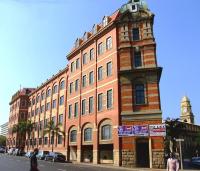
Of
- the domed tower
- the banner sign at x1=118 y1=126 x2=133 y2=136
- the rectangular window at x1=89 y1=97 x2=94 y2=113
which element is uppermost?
the domed tower

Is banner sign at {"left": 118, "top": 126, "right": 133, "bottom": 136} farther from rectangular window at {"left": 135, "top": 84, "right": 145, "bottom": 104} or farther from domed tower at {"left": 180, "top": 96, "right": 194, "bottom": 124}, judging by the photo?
domed tower at {"left": 180, "top": 96, "right": 194, "bottom": 124}

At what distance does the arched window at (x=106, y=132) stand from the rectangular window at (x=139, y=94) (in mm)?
5431

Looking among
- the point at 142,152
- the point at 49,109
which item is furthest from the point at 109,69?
the point at 49,109

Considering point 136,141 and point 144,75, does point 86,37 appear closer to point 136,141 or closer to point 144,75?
point 144,75

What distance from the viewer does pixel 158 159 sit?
30.2 metres

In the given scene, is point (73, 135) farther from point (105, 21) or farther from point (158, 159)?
point (105, 21)

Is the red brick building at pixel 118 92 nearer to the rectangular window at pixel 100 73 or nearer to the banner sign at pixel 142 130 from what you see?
the rectangular window at pixel 100 73

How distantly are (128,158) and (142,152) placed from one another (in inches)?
70.3

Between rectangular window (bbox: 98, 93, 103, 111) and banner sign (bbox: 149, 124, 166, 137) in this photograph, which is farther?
rectangular window (bbox: 98, 93, 103, 111)

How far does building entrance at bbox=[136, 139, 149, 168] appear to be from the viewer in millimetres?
31453

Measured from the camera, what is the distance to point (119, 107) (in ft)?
110

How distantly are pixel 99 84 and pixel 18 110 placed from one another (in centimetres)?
5415

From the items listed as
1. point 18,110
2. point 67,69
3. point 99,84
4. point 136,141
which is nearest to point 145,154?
point 136,141

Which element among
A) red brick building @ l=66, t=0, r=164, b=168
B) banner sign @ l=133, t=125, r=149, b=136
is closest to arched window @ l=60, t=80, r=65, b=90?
Answer: red brick building @ l=66, t=0, r=164, b=168
